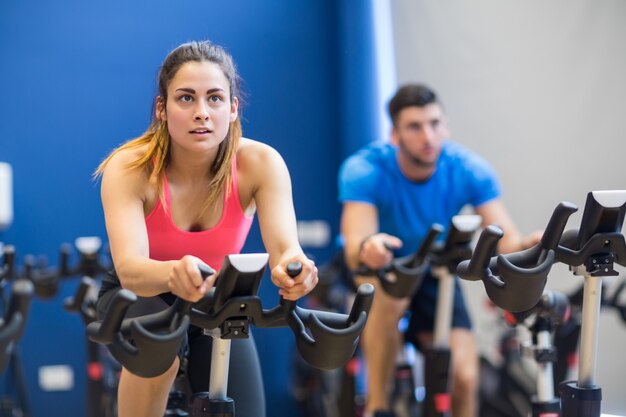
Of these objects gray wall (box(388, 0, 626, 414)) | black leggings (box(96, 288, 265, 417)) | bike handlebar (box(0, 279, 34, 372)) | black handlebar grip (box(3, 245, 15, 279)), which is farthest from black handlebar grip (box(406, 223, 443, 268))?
black handlebar grip (box(3, 245, 15, 279))

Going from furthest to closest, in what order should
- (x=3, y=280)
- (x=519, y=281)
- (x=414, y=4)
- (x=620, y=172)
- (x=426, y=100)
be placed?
(x=414, y=4) < (x=426, y=100) < (x=620, y=172) < (x=3, y=280) < (x=519, y=281)

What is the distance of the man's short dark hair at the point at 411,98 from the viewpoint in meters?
3.96

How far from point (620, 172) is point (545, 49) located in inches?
30.0

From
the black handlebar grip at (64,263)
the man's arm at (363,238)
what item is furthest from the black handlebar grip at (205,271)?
the black handlebar grip at (64,263)

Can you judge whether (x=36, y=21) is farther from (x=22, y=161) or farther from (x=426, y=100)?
(x=426, y=100)

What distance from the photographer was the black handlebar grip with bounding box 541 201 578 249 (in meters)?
1.93

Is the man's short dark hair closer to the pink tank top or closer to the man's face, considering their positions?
the man's face

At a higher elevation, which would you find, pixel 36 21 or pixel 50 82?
pixel 36 21

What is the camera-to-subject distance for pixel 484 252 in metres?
1.96

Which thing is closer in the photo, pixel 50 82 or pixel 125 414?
pixel 125 414

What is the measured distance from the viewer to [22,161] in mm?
5664

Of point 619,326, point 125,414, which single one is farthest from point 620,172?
point 125,414

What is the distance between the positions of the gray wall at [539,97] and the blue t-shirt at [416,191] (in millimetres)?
431

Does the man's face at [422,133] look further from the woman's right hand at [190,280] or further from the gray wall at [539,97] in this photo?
the woman's right hand at [190,280]
